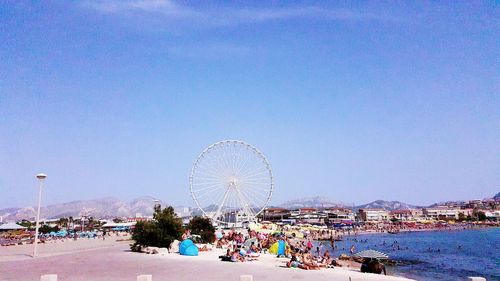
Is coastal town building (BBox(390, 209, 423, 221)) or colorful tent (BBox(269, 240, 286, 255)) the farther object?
coastal town building (BBox(390, 209, 423, 221))

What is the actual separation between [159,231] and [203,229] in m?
13.0

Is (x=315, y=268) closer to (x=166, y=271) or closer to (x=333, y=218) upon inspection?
(x=166, y=271)

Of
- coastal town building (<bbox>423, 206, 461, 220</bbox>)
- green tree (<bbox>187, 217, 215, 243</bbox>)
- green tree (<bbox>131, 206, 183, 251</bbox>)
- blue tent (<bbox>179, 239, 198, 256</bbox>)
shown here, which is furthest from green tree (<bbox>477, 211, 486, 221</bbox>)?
blue tent (<bbox>179, 239, 198, 256</bbox>)

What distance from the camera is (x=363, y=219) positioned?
183 m

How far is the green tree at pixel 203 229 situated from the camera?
135 feet

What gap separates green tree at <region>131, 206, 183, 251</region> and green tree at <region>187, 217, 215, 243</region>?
9.51m

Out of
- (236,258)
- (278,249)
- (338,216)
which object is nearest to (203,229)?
(278,249)

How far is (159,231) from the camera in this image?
30578 mm

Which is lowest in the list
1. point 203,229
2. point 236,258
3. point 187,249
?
point 236,258

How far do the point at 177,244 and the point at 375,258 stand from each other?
14374mm

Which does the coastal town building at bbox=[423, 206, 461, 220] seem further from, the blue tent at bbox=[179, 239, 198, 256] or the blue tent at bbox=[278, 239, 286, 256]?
the blue tent at bbox=[179, 239, 198, 256]

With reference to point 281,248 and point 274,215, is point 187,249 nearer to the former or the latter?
point 281,248

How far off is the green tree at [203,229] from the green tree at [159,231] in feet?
31.2

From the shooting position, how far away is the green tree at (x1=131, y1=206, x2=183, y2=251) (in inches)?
1203
